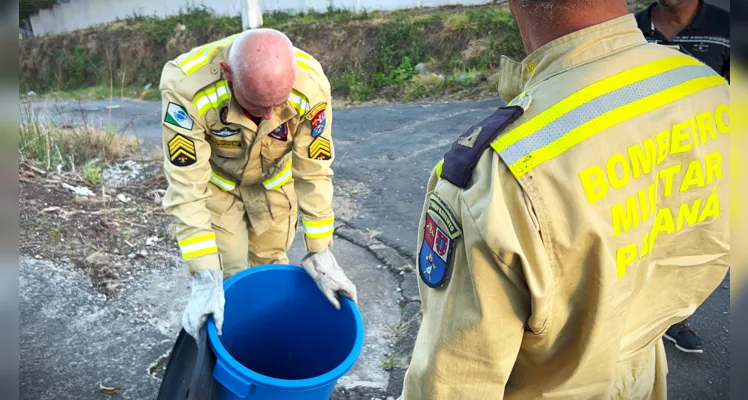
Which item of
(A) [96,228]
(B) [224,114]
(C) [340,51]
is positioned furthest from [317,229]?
(C) [340,51]

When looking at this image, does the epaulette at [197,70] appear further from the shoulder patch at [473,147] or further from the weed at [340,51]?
the weed at [340,51]

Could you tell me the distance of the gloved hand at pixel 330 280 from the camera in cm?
228

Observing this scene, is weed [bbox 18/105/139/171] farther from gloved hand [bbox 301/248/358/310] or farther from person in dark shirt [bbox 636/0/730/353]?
person in dark shirt [bbox 636/0/730/353]

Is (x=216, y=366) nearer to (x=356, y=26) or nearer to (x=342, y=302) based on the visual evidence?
(x=342, y=302)

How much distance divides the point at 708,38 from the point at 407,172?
3385 mm

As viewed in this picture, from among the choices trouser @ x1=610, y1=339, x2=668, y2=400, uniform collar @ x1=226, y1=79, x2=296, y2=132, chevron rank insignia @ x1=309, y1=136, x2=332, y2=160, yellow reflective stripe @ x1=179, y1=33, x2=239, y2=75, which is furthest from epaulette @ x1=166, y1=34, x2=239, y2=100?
trouser @ x1=610, y1=339, x2=668, y2=400

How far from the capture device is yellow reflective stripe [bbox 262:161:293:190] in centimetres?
295

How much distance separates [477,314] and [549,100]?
14.4 inches

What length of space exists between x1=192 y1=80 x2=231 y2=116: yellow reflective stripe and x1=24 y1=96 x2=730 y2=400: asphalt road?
80.1 inches

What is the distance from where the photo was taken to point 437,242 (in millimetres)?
988

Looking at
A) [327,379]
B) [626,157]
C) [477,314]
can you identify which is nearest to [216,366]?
[327,379]

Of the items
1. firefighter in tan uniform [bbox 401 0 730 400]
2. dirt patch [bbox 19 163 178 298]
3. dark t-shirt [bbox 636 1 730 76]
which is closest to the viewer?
firefighter in tan uniform [bbox 401 0 730 400]

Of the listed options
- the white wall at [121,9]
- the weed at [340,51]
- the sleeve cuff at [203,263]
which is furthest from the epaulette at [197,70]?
the white wall at [121,9]

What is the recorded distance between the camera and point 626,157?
92cm
